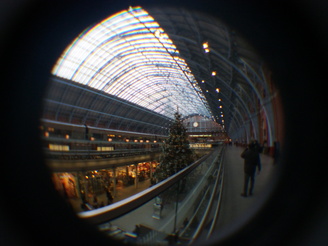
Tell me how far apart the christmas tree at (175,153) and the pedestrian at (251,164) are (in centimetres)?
733

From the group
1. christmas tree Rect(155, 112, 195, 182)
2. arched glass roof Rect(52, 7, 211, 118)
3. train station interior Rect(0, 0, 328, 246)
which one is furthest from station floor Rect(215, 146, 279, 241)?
christmas tree Rect(155, 112, 195, 182)

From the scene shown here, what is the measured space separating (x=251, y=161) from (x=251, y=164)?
16mm

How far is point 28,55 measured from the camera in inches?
30.5

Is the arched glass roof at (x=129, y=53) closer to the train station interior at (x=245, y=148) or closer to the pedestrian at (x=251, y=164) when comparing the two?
the train station interior at (x=245, y=148)

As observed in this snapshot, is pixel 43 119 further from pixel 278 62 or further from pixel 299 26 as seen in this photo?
pixel 299 26

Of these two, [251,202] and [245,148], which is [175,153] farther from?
[251,202]

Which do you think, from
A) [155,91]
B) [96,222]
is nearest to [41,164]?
[96,222]

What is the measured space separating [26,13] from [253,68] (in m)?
1.33

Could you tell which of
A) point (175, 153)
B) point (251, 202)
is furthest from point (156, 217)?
point (175, 153)

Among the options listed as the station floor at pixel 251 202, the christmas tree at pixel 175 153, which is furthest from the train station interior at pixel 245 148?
the christmas tree at pixel 175 153

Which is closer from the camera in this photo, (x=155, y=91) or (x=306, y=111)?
(x=306, y=111)

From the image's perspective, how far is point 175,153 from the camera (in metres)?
8.31

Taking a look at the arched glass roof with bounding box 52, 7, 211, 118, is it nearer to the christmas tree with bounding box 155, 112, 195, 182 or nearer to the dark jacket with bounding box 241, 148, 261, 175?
the dark jacket with bounding box 241, 148, 261, 175

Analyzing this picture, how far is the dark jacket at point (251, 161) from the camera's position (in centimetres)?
68
